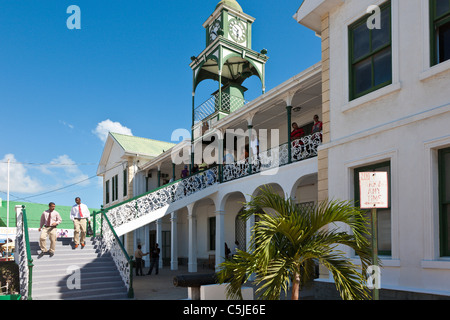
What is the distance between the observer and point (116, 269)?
1209 centimetres

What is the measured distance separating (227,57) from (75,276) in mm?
11284

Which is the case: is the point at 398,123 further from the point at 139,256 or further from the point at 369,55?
the point at 139,256

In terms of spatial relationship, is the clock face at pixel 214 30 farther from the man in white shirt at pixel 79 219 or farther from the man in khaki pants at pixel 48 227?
the man in khaki pants at pixel 48 227

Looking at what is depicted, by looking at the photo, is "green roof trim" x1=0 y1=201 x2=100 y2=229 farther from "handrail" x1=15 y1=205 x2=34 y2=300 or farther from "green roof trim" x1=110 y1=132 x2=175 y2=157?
"handrail" x1=15 y1=205 x2=34 y2=300

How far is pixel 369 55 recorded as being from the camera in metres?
7.58

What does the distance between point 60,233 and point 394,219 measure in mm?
30530

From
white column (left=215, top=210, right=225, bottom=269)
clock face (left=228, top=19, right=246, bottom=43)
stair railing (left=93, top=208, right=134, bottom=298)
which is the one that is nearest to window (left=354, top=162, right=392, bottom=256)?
stair railing (left=93, top=208, right=134, bottom=298)

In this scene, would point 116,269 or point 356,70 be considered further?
point 116,269

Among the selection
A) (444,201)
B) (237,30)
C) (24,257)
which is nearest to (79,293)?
(24,257)

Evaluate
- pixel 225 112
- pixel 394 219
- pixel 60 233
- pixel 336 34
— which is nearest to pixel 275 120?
pixel 225 112

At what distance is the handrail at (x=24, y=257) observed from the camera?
992cm

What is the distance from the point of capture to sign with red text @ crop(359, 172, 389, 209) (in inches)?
170

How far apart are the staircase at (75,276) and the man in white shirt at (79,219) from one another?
0.33 meters
